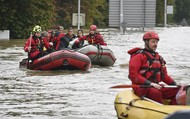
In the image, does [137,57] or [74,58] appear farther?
[74,58]

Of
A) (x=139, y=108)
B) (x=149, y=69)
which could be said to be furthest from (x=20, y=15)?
(x=139, y=108)

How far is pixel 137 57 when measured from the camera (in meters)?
8.95

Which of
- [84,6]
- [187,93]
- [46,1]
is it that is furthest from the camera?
[84,6]

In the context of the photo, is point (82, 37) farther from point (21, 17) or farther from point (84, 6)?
point (84, 6)

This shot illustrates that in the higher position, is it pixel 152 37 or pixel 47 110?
pixel 152 37

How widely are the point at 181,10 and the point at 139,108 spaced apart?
128 meters

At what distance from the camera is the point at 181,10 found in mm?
134375

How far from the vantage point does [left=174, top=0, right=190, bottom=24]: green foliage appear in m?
134

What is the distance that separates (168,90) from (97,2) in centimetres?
6644

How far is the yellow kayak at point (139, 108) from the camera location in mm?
7746

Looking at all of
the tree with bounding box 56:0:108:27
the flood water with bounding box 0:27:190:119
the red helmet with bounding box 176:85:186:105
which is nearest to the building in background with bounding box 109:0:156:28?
the tree with bounding box 56:0:108:27

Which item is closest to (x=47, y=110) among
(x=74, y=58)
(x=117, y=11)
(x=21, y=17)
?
(x=74, y=58)

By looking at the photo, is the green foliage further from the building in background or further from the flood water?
the flood water

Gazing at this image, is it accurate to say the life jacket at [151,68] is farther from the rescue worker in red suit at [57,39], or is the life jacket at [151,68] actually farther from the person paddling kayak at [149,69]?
the rescue worker in red suit at [57,39]
